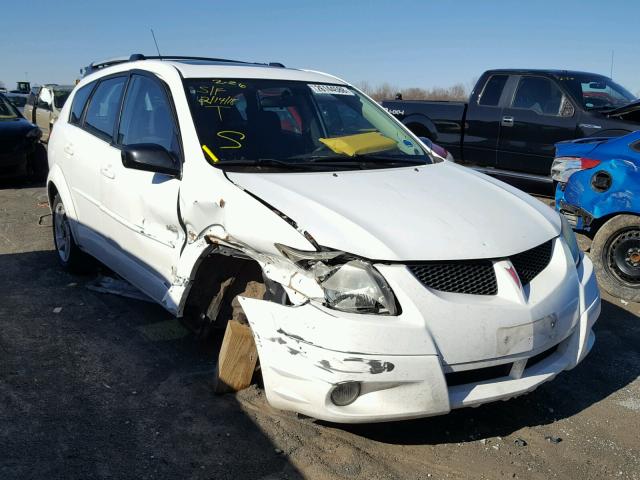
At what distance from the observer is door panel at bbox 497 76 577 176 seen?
8.92 meters

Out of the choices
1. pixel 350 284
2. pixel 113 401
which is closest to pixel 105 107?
pixel 113 401

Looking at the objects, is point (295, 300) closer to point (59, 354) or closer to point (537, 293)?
point (537, 293)

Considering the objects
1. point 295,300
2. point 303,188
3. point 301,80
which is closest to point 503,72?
point 301,80

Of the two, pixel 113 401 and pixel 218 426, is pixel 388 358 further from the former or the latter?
pixel 113 401

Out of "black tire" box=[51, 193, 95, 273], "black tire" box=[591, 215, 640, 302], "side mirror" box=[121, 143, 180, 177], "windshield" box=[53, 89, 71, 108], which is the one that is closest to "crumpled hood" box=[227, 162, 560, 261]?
"side mirror" box=[121, 143, 180, 177]

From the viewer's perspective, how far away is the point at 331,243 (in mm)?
2945

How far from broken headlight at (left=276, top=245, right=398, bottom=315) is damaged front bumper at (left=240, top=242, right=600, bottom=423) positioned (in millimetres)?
52

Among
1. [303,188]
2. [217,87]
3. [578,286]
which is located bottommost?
[578,286]

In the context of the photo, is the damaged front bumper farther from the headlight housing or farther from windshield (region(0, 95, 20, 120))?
windshield (region(0, 95, 20, 120))

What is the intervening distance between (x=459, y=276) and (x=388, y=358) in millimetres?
537

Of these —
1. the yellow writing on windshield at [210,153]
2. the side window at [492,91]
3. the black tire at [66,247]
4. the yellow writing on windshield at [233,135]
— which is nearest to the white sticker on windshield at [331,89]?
the yellow writing on windshield at [233,135]

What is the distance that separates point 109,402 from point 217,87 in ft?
6.66

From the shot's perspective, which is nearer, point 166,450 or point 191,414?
point 166,450

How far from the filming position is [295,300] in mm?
2951
